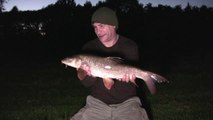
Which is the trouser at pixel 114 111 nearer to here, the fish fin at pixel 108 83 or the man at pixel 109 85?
the man at pixel 109 85

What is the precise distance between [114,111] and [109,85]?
411mm

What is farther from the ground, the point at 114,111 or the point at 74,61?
the point at 74,61

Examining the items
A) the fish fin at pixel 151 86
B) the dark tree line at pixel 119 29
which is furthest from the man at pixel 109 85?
the dark tree line at pixel 119 29

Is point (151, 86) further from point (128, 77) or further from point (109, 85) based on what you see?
point (109, 85)

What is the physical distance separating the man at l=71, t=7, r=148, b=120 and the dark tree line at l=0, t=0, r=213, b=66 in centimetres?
2621

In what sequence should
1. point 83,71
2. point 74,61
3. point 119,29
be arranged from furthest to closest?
point 119,29
point 74,61
point 83,71

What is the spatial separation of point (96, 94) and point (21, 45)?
36.8m

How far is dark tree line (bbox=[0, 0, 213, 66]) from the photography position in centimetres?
3659

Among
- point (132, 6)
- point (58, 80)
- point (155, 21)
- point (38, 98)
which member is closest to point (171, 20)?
point (155, 21)

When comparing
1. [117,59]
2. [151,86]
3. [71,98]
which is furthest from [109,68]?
[71,98]

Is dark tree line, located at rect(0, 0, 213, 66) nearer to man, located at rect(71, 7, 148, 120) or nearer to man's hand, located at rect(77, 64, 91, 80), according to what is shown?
man, located at rect(71, 7, 148, 120)

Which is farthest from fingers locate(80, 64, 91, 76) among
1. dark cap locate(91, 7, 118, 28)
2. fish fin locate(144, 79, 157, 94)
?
fish fin locate(144, 79, 157, 94)

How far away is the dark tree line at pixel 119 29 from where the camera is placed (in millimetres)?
36594

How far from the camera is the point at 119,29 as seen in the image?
3534cm
